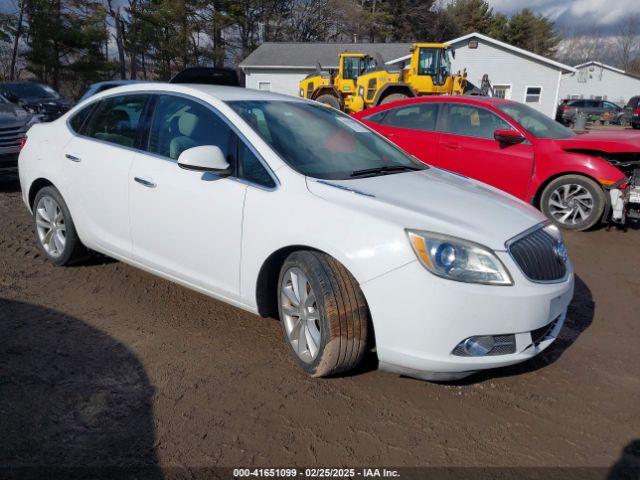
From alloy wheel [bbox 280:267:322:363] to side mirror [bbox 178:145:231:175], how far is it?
756 mm

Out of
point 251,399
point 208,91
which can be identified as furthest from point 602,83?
point 251,399

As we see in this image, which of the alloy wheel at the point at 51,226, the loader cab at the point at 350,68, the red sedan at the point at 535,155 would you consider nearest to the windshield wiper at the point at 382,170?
the alloy wheel at the point at 51,226

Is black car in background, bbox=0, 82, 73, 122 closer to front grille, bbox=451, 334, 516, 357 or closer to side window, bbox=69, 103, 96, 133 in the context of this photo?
side window, bbox=69, 103, 96, 133

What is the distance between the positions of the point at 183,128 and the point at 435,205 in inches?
71.5

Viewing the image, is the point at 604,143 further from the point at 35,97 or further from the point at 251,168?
the point at 35,97

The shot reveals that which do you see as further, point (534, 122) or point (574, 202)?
point (534, 122)

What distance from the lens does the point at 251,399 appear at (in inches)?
112

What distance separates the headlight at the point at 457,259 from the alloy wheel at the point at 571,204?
4247mm

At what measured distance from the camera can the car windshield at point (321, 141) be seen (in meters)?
3.30

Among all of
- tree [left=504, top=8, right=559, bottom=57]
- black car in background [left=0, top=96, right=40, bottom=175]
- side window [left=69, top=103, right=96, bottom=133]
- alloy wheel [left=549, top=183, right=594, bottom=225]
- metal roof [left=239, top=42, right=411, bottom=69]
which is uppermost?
tree [left=504, top=8, right=559, bottom=57]

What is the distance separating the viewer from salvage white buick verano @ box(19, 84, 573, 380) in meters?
2.62

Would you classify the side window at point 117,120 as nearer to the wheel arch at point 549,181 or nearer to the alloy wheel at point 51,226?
the alloy wheel at point 51,226

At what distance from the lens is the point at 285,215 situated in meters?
2.96

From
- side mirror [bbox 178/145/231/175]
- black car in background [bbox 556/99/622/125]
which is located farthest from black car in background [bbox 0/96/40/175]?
black car in background [bbox 556/99/622/125]
